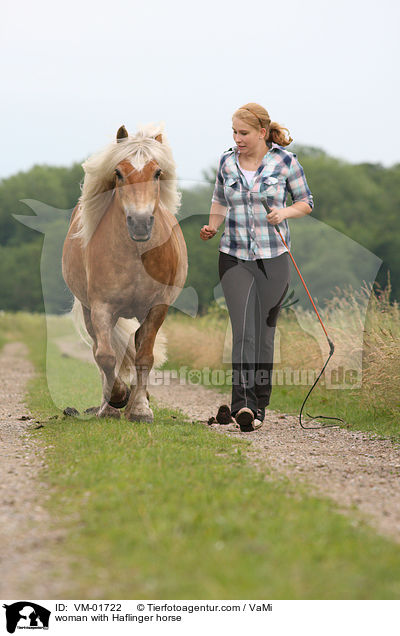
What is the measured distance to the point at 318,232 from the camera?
41.9 m

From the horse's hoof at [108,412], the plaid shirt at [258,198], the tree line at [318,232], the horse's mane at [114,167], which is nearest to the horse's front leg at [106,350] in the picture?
the horse's hoof at [108,412]

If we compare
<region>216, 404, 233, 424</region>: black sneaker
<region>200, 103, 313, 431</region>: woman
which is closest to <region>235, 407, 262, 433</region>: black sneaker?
<region>200, 103, 313, 431</region>: woman

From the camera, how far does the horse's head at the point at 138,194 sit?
234 inches

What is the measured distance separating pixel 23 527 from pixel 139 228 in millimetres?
2947

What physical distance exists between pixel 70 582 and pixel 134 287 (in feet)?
13.2

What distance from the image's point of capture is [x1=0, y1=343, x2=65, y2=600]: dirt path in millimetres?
2830

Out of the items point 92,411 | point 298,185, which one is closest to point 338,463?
point 298,185

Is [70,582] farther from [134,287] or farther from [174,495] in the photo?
[134,287]

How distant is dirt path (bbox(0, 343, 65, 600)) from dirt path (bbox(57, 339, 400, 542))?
1525 mm

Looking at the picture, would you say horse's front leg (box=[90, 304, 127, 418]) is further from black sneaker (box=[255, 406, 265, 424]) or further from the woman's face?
the woman's face

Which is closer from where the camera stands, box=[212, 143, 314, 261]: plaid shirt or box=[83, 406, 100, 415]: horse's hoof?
box=[212, 143, 314, 261]: plaid shirt

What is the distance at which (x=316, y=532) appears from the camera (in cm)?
330

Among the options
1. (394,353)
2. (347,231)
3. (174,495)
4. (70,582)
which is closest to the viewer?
(70,582)
